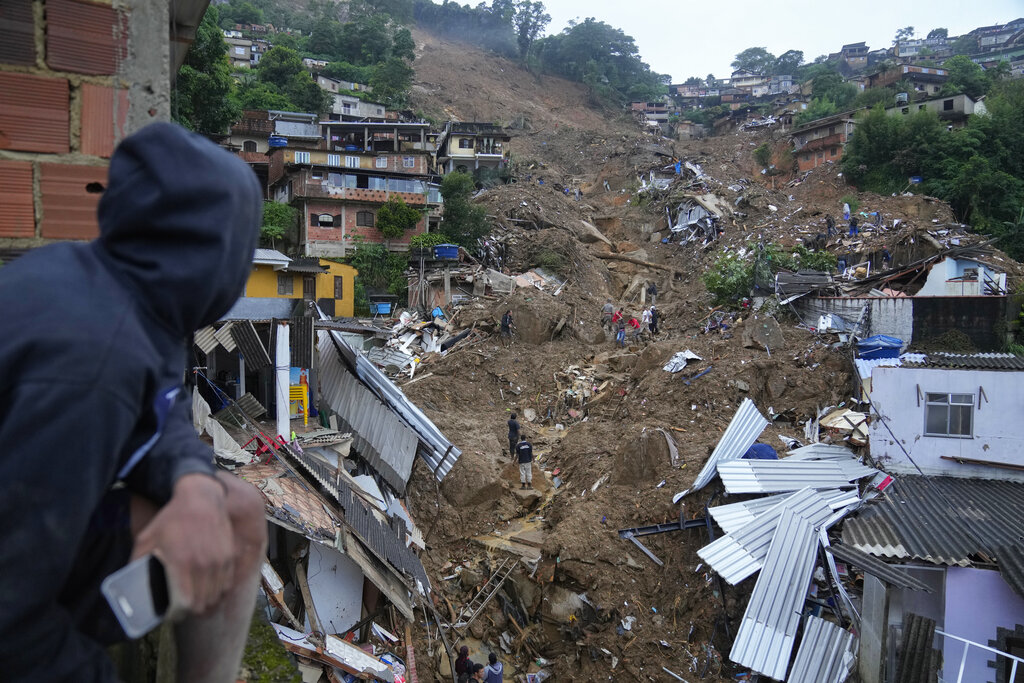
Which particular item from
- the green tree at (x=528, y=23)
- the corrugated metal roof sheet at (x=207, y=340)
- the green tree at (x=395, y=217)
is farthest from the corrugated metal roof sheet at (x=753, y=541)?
the green tree at (x=528, y=23)

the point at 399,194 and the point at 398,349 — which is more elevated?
the point at 399,194

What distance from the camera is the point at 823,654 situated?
8.30 metres

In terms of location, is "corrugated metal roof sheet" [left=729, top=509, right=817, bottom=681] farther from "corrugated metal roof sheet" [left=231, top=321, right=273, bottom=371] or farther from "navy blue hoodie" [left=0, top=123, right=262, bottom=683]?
"navy blue hoodie" [left=0, top=123, right=262, bottom=683]

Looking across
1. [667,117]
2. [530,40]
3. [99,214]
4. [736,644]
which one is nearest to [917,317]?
[736,644]

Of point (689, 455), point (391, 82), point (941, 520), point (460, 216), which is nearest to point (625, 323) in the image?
point (460, 216)

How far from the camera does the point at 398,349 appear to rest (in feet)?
68.3

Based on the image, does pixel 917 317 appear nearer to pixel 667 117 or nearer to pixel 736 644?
pixel 736 644

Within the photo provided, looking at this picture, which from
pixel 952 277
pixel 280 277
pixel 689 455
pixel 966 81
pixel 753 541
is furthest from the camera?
pixel 966 81

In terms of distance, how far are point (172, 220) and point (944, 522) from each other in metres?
9.41

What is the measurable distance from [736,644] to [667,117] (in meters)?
64.4

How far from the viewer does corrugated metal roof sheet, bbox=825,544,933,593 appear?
6.80 m

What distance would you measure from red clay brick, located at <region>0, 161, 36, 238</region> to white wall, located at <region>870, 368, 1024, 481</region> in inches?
450

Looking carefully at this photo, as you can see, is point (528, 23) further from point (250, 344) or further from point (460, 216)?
point (250, 344)

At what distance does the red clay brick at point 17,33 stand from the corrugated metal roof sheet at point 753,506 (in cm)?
965
